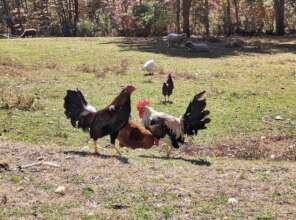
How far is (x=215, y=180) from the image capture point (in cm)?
858

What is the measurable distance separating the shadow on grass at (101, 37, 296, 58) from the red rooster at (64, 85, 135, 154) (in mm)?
18700

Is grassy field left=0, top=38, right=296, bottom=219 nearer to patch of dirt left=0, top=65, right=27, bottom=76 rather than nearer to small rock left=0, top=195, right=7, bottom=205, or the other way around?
patch of dirt left=0, top=65, right=27, bottom=76

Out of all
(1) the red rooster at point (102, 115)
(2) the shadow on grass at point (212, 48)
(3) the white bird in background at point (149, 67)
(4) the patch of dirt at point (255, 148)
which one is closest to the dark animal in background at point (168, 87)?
(4) the patch of dirt at point (255, 148)

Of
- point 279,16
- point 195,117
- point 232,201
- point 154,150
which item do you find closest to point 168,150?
point 154,150

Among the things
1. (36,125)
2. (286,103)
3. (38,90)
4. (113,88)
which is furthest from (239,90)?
(36,125)

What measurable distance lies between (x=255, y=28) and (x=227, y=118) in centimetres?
2931

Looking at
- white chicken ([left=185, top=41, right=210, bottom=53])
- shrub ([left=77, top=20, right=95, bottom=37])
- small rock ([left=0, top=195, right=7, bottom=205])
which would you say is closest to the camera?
small rock ([left=0, top=195, right=7, bottom=205])

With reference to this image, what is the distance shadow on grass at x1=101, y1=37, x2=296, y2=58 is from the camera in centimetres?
2994

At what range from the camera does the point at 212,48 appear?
105 feet

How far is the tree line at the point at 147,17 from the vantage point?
41.6m

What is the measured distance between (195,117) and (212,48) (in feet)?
70.3

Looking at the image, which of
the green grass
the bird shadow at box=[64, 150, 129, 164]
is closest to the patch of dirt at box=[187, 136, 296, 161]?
the green grass

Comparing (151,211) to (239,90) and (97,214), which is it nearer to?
(97,214)

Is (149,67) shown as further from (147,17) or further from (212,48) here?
(147,17)
